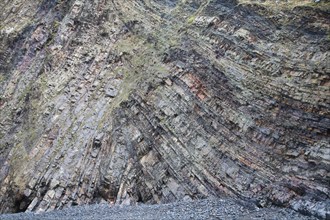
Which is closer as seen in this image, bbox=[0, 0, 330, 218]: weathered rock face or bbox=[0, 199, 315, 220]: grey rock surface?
bbox=[0, 199, 315, 220]: grey rock surface

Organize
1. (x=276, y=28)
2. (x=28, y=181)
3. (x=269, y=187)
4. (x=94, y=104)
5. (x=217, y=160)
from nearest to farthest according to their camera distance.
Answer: (x=269, y=187), (x=217, y=160), (x=276, y=28), (x=28, y=181), (x=94, y=104)

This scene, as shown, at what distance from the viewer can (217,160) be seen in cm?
1577

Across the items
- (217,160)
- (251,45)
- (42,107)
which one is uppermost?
(251,45)

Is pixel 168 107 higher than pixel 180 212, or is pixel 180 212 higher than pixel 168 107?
pixel 168 107

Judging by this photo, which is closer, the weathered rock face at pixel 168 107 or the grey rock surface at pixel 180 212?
the grey rock surface at pixel 180 212

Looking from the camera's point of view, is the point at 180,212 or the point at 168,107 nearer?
the point at 180,212

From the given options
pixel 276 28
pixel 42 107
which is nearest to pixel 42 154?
pixel 42 107

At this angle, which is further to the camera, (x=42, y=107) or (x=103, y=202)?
(x=42, y=107)

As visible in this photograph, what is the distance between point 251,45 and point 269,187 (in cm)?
649

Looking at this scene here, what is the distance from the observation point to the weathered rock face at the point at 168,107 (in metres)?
14.5

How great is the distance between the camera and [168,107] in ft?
61.5

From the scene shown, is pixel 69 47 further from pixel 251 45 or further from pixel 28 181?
pixel 251 45

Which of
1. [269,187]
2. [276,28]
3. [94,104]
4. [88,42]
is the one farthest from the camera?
[88,42]

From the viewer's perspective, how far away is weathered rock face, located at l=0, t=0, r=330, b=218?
14500mm
